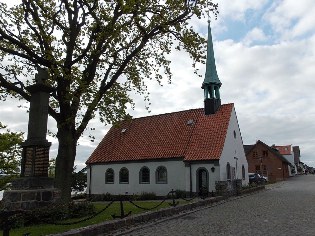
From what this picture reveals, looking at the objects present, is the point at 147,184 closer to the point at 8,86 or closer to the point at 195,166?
the point at 195,166

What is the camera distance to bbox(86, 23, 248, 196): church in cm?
2775

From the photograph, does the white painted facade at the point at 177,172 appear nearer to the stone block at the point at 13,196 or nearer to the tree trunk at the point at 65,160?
the tree trunk at the point at 65,160

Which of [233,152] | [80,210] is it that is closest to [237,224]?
[80,210]

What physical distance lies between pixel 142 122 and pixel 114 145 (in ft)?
12.9

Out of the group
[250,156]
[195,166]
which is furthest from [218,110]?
[250,156]

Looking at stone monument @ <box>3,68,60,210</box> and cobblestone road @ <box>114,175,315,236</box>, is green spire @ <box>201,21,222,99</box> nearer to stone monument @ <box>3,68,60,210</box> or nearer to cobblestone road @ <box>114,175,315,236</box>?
cobblestone road @ <box>114,175,315,236</box>

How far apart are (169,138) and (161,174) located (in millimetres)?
3566

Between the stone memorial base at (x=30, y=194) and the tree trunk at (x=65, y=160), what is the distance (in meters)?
2.15

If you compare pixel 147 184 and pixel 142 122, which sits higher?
pixel 142 122

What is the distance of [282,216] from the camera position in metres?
14.2

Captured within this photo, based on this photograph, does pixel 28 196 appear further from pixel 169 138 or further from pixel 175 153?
pixel 169 138

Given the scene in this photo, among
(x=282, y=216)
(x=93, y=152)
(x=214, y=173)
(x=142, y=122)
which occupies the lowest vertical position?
(x=282, y=216)

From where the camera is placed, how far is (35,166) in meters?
13.8

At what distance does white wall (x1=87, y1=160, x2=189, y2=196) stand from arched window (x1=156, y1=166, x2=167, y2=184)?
0.28 metres
